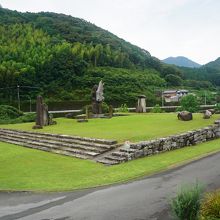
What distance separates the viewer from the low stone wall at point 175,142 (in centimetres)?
2005

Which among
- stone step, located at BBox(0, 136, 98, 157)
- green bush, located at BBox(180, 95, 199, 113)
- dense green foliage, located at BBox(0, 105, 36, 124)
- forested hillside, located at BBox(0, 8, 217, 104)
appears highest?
forested hillside, located at BBox(0, 8, 217, 104)

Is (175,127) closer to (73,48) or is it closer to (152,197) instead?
(152,197)

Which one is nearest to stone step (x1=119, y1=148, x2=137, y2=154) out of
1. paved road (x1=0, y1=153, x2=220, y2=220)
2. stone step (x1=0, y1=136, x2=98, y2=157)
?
stone step (x1=0, y1=136, x2=98, y2=157)

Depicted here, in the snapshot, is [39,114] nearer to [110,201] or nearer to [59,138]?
[59,138]

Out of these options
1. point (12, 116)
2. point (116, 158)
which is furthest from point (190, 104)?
point (116, 158)

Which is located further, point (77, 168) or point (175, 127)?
point (175, 127)

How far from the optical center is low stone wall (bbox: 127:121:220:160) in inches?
789

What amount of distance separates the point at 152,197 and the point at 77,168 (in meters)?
5.86

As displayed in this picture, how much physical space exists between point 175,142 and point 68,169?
7.00 metres

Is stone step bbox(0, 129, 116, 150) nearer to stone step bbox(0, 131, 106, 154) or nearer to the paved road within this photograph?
stone step bbox(0, 131, 106, 154)

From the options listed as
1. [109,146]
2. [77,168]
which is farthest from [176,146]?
[77,168]

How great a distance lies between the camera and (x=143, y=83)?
3915 inches

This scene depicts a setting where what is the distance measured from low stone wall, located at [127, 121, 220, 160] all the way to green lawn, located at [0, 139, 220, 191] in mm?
447

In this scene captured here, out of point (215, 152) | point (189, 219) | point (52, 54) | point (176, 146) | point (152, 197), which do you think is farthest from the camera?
point (52, 54)
